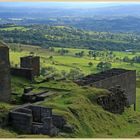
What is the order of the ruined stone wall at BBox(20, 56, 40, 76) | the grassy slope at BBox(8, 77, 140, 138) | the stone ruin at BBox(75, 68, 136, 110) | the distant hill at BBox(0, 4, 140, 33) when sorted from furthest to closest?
the distant hill at BBox(0, 4, 140, 33) < the ruined stone wall at BBox(20, 56, 40, 76) < the stone ruin at BBox(75, 68, 136, 110) < the grassy slope at BBox(8, 77, 140, 138)

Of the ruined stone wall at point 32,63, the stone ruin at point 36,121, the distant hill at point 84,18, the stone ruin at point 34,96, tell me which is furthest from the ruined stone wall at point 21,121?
the distant hill at point 84,18

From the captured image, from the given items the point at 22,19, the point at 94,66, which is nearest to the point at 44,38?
the point at 94,66

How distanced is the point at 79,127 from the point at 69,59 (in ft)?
154

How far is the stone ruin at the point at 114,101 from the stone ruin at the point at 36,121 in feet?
13.0

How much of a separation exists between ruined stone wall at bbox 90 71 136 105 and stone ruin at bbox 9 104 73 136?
6.59 m

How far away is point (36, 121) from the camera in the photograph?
1532 cm

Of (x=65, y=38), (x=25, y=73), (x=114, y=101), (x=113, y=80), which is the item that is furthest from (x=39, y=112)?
→ (x=65, y=38)

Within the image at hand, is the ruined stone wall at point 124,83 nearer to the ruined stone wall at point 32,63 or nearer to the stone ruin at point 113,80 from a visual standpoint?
the stone ruin at point 113,80

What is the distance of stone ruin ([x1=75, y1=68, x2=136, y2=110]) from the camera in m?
22.2

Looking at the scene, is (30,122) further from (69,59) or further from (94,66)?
(69,59)

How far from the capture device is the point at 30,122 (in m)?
14.7

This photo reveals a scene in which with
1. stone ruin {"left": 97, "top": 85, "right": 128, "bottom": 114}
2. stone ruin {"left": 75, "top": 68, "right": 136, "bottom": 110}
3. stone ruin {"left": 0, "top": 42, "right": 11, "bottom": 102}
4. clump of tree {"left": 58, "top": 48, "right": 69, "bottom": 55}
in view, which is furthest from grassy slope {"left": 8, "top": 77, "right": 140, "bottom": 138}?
clump of tree {"left": 58, "top": 48, "right": 69, "bottom": 55}

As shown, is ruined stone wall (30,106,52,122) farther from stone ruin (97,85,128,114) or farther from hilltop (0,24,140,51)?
hilltop (0,24,140,51)

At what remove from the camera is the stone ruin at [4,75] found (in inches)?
698
